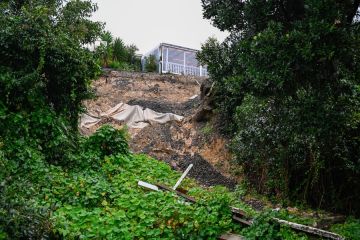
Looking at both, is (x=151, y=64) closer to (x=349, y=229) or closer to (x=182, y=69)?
(x=182, y=69)

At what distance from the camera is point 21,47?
27.8ft

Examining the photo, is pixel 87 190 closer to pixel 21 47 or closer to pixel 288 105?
pixel 21 47

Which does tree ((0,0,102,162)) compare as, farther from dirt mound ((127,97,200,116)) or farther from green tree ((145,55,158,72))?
green tree ((145,55,158,72))

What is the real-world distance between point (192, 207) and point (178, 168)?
534 centimetres

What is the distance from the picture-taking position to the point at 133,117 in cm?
1719

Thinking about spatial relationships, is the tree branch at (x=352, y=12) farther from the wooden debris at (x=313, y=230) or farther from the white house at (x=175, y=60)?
the white house at (x=175, y=60)

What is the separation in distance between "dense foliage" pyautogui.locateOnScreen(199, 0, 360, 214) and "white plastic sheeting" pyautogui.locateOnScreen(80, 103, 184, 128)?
22.2ft

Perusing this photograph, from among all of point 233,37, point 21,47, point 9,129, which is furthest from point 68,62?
point 233,37

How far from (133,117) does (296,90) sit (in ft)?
37.4

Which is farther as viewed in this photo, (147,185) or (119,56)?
(119,56)

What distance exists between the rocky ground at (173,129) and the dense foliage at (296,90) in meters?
1.76

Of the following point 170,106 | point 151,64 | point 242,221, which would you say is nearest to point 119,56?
point 151,64

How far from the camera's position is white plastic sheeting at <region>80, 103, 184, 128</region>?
16516mm

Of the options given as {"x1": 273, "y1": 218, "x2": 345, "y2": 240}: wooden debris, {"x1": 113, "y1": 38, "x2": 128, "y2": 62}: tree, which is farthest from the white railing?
{"x1": 273, "y1": 218, "x2": 345, "y2": 240}: wooden debris
